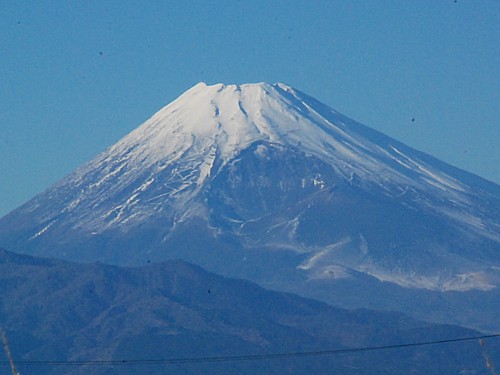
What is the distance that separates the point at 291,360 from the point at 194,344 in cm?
1321

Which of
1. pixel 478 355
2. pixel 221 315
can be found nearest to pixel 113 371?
pixel 221 315

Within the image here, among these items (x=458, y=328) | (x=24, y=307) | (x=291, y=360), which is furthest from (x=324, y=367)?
(x=24, y=307)

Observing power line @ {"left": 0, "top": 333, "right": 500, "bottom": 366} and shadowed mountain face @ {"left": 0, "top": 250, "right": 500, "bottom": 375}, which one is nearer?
power line @ {"left": 0, "top": 333, "right": 500, "bottom": 366}

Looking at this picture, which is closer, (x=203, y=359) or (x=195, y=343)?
(x=203, y=359)

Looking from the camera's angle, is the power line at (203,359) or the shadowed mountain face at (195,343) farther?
the shadowed mountain face at (195,343)

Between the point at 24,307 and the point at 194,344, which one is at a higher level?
the point at 24,307

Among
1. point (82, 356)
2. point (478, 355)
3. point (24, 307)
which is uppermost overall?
point (24, 307)

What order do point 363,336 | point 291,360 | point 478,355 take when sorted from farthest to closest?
point 363,336 < point 478,355 < point 291,360

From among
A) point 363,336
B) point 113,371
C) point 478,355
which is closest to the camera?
point 113,371

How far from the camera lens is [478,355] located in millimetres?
184125

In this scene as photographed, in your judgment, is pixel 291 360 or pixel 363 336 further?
pixel 363 336

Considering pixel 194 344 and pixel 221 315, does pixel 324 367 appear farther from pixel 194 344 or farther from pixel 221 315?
pixel 221 315

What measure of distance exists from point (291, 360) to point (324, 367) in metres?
4.29

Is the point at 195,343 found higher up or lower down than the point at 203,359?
higher up
